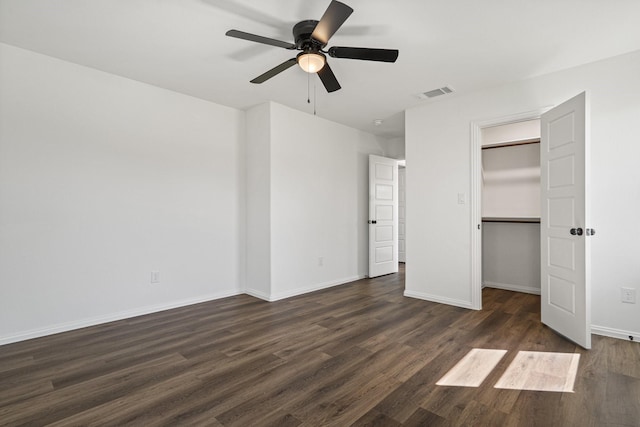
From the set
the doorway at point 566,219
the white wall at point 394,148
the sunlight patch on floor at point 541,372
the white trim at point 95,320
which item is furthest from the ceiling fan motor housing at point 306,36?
the white wall at point 394,148

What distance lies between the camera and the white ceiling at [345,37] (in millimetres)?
2252

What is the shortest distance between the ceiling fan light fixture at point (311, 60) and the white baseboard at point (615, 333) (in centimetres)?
346

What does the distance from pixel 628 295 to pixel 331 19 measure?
3.45m

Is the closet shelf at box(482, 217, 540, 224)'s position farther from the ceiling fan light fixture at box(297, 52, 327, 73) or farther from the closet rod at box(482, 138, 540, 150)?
the ceiling fan light fixture at box(297, 52, 327, 73)

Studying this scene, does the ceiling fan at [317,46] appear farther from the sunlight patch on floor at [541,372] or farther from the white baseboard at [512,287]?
the white baseboard at [512,287]

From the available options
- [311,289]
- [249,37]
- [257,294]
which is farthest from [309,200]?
[249,37]

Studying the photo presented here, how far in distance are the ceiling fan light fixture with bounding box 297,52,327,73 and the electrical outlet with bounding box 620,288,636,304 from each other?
334cm

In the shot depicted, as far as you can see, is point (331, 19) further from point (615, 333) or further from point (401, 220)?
point (401, 220)

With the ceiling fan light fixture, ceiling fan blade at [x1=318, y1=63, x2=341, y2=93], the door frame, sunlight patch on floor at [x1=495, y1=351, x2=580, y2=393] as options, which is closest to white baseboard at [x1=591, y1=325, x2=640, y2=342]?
sunlight patch on floor at [x1=495, y1=351, x2=580, y2=393]

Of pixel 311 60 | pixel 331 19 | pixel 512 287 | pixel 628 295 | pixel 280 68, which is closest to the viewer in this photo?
pixel 331 19

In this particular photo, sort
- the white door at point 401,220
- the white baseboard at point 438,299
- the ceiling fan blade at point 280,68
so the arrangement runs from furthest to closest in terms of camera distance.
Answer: the white door at point 401,220 < the white baseboard at point 438,299 < the ceiling fan blade at point 280,68

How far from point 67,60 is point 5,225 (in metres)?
1.63

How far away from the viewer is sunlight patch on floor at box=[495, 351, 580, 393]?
212 cm

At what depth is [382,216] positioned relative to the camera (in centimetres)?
572
